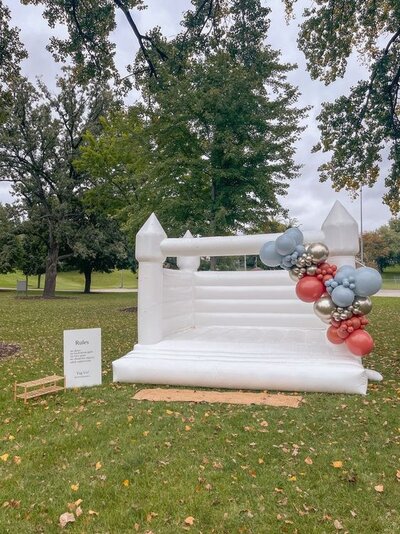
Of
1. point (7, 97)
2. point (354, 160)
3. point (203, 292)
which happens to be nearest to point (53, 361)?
point (203, 292)

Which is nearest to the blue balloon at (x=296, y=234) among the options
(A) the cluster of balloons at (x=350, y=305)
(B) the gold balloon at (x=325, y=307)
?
(A) the cluster of balloons at (x=350, y=305)

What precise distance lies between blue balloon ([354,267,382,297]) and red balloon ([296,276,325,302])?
430 millimetres

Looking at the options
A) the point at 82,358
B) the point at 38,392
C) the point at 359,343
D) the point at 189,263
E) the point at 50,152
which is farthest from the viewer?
the point at 50,152

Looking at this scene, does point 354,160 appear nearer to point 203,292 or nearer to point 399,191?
point 399,191

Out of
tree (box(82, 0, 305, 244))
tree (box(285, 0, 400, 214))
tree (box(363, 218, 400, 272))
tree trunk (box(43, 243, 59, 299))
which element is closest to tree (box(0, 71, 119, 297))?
tree trunk (box(43, 243, 59, 299))

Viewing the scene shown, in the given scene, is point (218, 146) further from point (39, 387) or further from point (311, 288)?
point (39, 387)

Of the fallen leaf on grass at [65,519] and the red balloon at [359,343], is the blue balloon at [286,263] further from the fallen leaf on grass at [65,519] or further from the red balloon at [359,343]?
the fallen leaf on grass at [65,519]

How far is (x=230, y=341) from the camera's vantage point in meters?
6.10

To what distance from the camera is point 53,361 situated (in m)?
6.75

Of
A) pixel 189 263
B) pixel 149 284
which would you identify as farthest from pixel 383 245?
pixel 149 284

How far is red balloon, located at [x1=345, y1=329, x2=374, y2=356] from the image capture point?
4922mm

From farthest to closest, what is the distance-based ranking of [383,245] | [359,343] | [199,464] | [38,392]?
[383,245] < [359,343] < [38,392] < [199,464]

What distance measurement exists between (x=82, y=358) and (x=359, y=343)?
3.34 meters

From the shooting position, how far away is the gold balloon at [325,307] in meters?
5.12
